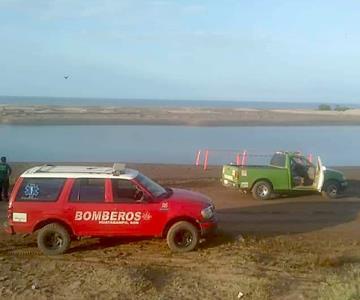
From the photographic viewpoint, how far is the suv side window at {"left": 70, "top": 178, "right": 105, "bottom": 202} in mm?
11766

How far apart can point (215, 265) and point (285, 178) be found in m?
9.06

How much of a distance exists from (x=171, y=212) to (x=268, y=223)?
157 inches

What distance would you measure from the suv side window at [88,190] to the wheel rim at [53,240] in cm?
77

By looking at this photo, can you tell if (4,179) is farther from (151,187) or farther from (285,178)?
(285,178)

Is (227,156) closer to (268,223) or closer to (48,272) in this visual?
(268,223)

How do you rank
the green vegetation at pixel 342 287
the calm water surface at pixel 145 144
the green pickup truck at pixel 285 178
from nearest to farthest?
1. the green vegetation at pixel 342 287
2. the green pickup truck at pixel 285 178
3. the calm water surface at pixel 145 144

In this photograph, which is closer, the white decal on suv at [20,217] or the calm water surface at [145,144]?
the white decal on suv at [20,217]

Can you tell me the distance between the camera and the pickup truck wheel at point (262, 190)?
Answer: 1903cm

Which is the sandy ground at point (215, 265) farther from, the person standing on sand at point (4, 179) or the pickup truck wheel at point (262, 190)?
the pickup truck wheel at point (262, 190)

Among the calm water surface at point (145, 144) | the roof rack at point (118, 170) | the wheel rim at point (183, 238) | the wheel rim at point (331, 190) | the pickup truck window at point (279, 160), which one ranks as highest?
the roof rack at point (118, 170)

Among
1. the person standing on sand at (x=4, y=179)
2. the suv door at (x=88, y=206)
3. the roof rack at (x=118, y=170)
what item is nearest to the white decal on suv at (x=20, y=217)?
the suv door at (x=88, y=206)

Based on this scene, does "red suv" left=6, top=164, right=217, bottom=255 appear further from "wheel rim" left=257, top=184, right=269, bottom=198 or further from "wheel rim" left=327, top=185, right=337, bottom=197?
"wheel rim" left=327, top=185, right=337, bottom=197

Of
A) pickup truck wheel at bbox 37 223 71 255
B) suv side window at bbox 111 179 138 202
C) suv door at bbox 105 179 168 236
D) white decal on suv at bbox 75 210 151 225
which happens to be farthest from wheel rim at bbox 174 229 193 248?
pickup truck wheel at bbox 37 223 71 255

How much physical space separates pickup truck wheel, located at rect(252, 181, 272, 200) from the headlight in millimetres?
7167
